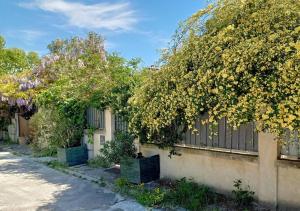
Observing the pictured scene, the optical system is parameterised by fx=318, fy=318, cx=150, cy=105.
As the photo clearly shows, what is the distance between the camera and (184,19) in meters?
5.91

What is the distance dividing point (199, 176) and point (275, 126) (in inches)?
133

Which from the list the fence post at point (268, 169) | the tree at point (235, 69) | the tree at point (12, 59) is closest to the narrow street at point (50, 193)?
the tree at point (235, 69)

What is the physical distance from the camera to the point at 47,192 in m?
7.75

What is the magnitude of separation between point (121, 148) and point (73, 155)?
9.90 ft

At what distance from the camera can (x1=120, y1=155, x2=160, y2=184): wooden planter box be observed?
788 centimetres

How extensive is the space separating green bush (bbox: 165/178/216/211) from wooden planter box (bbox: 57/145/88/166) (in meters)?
4.73

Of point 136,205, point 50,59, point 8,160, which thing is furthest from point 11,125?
point 136,205

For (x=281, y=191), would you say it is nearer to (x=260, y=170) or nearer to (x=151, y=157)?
(x=260, y=170)

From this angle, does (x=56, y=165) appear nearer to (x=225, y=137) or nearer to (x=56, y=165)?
(x=56, y=165)

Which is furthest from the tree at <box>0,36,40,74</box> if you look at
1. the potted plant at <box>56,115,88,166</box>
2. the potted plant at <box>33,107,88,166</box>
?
the potted plant at <box>56,115,88,166</box>

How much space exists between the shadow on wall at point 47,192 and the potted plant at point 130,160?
0.80 m

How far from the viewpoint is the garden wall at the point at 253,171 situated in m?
5.66

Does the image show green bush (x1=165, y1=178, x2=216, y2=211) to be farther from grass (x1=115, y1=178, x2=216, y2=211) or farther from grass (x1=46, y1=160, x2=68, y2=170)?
grass (x1=46, y1=160, x2=68, y2=170)

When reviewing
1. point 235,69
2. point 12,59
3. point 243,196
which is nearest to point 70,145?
point 243,196
